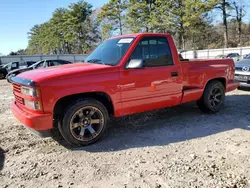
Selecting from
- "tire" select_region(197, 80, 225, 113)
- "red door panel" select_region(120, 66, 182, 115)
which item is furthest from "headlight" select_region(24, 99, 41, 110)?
"tire" select_region(197, 80, 225, 113)

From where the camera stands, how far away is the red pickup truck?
383cm

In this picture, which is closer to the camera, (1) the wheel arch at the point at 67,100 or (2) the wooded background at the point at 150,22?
(1) the wheel arch at the point at 67,100

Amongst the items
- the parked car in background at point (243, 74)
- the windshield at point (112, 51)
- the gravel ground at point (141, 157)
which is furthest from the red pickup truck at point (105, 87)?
the parked car in background at point (243, 74)

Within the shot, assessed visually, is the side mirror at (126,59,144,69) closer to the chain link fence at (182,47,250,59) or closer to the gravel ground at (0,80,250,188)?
the gravel ground at (0,80,250,188)

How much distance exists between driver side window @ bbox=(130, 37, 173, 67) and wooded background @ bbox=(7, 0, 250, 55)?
1150 inches

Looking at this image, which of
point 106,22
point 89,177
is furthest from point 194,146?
point 106,22

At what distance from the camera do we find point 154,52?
488 cm

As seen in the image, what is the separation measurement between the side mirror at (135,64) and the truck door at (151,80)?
0.09 m

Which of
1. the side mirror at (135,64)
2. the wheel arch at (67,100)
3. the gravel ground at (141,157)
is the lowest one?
the gravel ground at (141,157)

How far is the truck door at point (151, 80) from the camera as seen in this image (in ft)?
14.7

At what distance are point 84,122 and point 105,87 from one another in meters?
0.70

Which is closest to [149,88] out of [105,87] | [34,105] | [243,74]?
[105,87]

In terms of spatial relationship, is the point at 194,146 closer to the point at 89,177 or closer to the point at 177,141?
the point at 177,141

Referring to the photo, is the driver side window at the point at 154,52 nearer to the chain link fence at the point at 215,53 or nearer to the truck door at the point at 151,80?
the truck door at the point at 151,80
